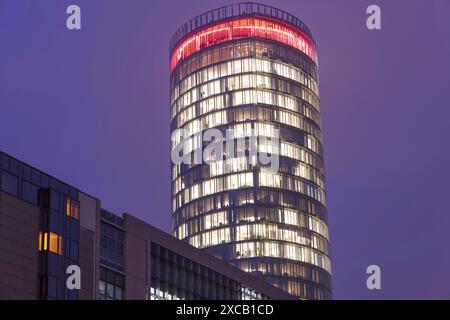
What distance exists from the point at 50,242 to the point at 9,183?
6350 mm

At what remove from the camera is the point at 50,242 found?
8369cm

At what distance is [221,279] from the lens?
118 meters

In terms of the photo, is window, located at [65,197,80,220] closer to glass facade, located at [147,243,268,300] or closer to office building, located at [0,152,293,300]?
office building, located at [0,152,293,300]

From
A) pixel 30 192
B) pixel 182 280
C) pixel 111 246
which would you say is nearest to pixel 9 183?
pixel 30 192

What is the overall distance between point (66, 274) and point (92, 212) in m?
8.77

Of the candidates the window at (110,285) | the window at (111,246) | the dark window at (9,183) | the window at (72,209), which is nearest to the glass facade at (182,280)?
the window at (110,285)

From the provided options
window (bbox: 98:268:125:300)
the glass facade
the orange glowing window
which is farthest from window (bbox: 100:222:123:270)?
the orange glowing window

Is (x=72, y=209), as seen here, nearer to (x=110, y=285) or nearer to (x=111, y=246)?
(x=111, y=246)

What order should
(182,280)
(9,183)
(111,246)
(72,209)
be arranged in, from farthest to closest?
(182,280), (111,246), (72,209), (9,183)

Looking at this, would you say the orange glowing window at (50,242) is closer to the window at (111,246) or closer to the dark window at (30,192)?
the dark window at (30,192)

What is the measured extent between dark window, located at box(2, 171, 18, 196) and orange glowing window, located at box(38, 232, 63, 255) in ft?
15.3

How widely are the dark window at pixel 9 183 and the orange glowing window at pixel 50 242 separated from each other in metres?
4.66

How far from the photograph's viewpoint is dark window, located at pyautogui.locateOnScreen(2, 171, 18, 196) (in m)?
80.8
